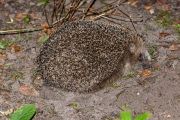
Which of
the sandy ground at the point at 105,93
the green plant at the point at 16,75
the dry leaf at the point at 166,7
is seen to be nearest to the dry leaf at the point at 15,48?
the sandy ground at the point at 105,93

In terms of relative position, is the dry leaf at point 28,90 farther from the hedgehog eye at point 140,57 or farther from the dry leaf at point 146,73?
the hedgehog eye at point 140,57

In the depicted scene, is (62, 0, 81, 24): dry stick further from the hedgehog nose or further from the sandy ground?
the hedgehog nose

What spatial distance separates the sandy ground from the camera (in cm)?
550

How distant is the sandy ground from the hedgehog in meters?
0.22

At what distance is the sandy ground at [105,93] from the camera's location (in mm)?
5496

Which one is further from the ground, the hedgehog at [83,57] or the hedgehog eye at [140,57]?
the hedgehog at [83,57]

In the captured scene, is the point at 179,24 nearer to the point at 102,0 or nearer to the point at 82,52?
the point at 102,0

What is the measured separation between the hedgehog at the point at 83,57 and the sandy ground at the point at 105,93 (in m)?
0.22

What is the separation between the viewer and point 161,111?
541 cm

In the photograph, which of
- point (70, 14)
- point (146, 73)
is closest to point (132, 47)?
point (146, 73)

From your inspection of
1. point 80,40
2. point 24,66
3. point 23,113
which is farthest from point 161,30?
point 23,113

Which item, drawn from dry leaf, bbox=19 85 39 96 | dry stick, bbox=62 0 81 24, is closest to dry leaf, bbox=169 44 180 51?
dry stick, bbox=62 0 81 24

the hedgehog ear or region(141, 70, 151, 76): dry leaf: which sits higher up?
the hedgehog ear

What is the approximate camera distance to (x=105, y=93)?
A: 5.93 meters
